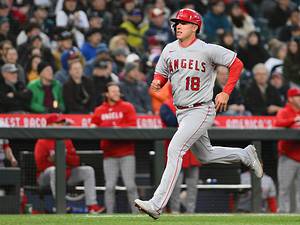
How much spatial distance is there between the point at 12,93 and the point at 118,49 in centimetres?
331

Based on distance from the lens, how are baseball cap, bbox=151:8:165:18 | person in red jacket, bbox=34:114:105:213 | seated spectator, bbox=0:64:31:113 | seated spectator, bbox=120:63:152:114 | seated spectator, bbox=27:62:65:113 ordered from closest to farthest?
person in red jacket, bbox=34:114:105:213 → seated spectator, bbox=0:64:31:113 → seated spectator, bbox=27:62:65:113 → seated spectator, bbox=120:63:152:114 → baseball cap, bbox=151:8:165:18

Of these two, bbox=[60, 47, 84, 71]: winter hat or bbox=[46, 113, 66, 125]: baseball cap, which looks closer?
bbox=[46, 113, 66, 125]: baseball cap

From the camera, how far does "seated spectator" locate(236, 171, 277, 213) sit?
1409cm

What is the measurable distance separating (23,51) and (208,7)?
5623 millimetres

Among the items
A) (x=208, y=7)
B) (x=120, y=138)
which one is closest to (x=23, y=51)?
(x=120, y=138)

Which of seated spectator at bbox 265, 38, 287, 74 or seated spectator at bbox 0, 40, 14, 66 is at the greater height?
seated spectator at bbox 265, 38, 287, 74

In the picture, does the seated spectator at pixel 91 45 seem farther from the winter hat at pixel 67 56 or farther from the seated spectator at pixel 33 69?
→ the seated spectator at pixel 33 69

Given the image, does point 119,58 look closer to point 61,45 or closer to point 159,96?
point 61,45

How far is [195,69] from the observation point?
33.1 ft

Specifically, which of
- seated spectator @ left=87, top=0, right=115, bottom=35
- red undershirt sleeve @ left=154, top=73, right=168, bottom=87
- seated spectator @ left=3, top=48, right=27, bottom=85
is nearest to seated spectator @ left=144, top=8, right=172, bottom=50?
seated spectator @ left=87, top=0, right=115, bottom=35

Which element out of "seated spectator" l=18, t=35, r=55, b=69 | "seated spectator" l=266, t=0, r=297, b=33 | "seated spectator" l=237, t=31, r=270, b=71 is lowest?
"seated spectator" l=18, t=35, r=55, b=69

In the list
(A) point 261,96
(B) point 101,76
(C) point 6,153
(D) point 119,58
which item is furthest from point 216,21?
(C) point 6,153

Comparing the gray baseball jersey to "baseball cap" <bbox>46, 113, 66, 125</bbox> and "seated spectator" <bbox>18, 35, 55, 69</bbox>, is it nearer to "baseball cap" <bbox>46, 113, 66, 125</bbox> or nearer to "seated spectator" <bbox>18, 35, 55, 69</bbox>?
"baseball cap" <bbox>46, 113, 66, 125</bbox>

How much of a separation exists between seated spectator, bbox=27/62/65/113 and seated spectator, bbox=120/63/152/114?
130cm
